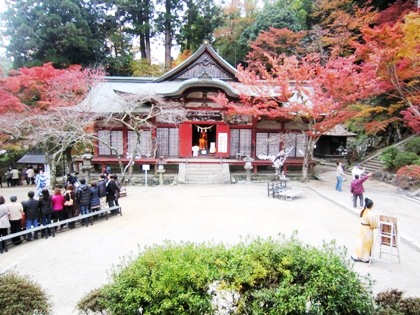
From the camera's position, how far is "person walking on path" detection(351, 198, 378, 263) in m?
7.24

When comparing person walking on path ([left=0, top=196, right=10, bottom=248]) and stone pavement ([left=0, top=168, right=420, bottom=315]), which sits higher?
person walking on path ([left=0, top=196, right=10, bottom=248])

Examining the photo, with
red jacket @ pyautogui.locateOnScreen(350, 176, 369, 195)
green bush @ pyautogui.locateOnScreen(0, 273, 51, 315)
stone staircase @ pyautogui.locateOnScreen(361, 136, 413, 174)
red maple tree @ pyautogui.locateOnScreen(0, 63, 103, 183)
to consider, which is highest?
red maple tree @ pyautogui.locateOnScreen(0, 63, 103, 183)

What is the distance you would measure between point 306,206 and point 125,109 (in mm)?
11707

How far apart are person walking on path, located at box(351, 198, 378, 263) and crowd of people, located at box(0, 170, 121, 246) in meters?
8.59

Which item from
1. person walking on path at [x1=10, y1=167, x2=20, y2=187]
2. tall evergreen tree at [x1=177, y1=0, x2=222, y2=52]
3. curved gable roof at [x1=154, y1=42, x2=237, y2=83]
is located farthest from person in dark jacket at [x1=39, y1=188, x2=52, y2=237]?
tall evergreen tree at [x1=177, y1=0, x2=222, y2=52]

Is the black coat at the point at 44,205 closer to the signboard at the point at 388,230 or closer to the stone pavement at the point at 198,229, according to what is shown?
the stone pavement at the point at 198,229

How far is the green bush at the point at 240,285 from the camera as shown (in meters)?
4.03

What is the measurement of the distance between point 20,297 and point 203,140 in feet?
70.3

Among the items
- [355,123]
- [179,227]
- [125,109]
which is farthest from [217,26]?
[179,227]

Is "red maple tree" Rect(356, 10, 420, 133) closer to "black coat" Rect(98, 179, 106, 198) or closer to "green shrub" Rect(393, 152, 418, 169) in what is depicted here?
"green shrub" Rect(393, 152, 418, 169)

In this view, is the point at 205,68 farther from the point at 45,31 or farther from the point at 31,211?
the point at 45,31

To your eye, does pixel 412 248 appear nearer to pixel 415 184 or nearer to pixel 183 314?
pixel 183 314

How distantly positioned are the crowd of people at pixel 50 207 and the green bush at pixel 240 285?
5.87 meters

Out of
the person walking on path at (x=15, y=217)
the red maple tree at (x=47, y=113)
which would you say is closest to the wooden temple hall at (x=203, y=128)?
the red maple tree at (x=47, y=113)
